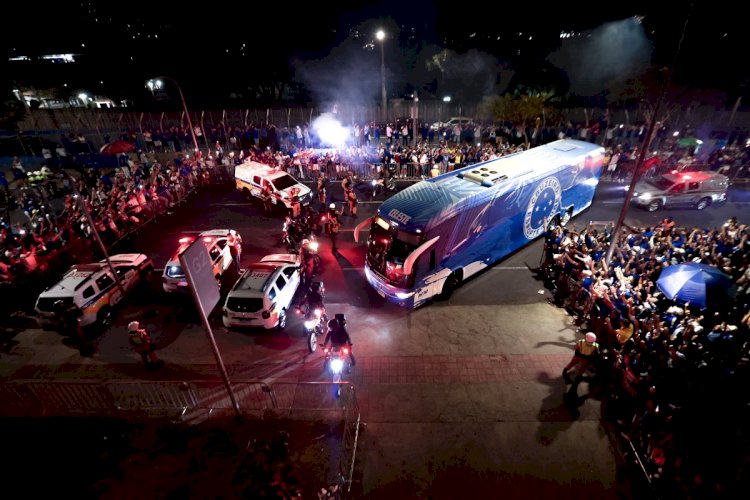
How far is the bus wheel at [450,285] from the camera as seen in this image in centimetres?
1288

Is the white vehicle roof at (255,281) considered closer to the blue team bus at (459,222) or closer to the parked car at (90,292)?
the blue team bus at (459,222)

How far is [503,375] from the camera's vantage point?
9.84m

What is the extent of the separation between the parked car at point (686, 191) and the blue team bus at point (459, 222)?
18.3 ft

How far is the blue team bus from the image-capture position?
1151cm

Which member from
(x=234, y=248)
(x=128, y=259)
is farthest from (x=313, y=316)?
(x=128, y=259)

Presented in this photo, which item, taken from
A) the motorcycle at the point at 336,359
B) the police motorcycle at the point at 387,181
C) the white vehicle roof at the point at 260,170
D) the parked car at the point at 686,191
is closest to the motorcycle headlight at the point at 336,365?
the motorcycle at the point at 336,359

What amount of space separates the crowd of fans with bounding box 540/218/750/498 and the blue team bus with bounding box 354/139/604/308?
188cm

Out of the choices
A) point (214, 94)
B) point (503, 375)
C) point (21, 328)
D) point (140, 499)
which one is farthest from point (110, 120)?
point (503, 375)

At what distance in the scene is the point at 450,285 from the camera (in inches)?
514

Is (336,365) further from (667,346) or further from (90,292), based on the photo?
(90,292)

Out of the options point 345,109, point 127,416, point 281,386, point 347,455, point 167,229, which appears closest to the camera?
point 347,455

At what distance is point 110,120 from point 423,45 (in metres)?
33.3

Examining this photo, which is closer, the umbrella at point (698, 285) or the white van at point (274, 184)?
the umbrella at point (698, 285)

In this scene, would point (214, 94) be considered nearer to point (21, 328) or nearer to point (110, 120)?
point (110, 120)
